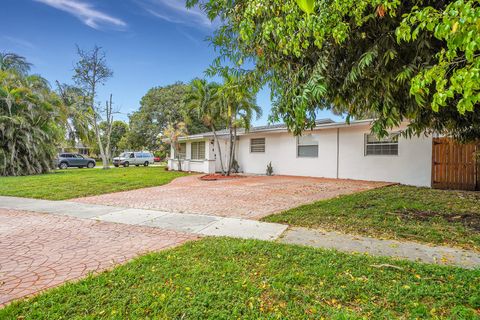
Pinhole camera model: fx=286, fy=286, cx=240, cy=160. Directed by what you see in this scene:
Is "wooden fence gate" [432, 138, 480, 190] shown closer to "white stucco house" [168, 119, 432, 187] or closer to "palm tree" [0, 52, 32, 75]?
"white stucco house" [168, 119, 432, 187]

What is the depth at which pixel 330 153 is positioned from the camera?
15.2 m

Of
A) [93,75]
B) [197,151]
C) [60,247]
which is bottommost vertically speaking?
[60,247]

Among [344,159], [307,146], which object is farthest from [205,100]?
[344,159]

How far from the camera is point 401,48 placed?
3.73m

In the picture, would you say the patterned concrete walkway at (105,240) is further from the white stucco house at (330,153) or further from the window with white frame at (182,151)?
the window with white frame at (182,151)

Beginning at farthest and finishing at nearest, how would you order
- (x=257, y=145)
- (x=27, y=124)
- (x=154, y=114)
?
(x=154, y=114) → (x=257, y=145) → (x=27, y=124)

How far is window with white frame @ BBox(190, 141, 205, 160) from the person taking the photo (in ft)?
69.7

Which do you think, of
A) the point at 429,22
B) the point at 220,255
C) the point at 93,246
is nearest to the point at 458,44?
the point at 429,22

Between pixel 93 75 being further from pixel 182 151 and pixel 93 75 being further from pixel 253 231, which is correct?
pixel 253 231

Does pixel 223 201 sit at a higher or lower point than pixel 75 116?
lower

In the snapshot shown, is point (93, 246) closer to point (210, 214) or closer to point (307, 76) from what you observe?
point (210, 214)

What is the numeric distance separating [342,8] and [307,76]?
1.13 m

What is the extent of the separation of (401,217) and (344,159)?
28.3ft

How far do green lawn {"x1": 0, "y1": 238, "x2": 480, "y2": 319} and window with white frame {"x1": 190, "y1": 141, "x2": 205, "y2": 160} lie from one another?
1756cm
